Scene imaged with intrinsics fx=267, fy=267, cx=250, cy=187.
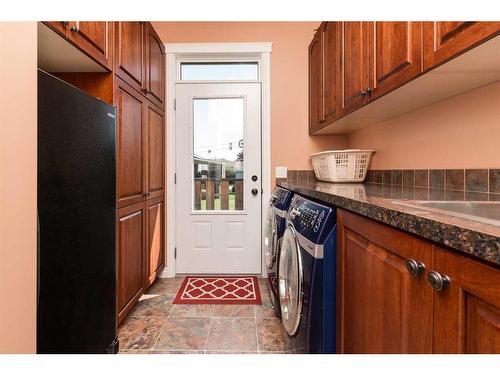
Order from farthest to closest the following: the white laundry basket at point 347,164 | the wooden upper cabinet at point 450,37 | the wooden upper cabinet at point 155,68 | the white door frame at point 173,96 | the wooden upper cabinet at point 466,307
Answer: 1. the white door frame at point 173,96
2. the wooden upper cabinet at point 155,68
3. the white laundry basket at point 347,164
4. the wooden upper cabinet at point 450,37
5. the wooden upper cabinet at point 466,307

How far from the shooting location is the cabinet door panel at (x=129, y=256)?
171 cm

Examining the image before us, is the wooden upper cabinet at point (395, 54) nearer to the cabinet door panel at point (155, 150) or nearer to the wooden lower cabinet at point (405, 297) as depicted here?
the wooden lower cabinet at point (405, 297)

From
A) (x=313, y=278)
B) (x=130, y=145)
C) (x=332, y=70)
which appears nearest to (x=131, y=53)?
(x=130, y=145)

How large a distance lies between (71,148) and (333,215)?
1073mm

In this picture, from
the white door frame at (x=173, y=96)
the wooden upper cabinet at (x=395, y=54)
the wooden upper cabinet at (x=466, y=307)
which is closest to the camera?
the wooden upper cabinet at (x=466, y=307)

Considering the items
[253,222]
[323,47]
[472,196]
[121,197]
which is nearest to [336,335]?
[472,196]

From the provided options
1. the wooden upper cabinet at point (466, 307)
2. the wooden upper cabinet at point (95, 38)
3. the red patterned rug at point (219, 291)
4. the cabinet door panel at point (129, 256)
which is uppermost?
the wooden upper cabinet at point (95, 38)

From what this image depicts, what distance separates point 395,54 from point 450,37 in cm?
32

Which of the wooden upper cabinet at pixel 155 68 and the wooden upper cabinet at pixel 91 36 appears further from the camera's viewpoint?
the wooden upper cabinet at pixel 155 68

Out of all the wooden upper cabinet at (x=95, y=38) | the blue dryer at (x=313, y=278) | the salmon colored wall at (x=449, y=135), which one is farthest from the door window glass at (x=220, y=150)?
the blue dryer at (x=313, y=278)

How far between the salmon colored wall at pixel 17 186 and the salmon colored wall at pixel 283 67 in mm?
2206

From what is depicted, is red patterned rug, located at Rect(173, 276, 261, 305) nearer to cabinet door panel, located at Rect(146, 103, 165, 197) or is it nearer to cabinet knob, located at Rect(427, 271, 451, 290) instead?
cabinet door panel, located at Rect(146, 103, 165, 197)

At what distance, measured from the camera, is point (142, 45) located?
206 centimetres

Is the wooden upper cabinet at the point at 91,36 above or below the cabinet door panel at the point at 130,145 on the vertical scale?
above
